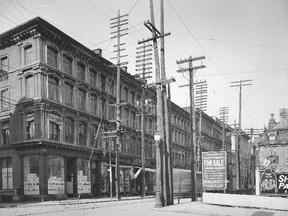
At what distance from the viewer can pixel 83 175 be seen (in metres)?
32.1

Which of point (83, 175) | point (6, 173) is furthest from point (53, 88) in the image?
point (83, 175)

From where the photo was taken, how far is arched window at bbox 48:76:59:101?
28516mm

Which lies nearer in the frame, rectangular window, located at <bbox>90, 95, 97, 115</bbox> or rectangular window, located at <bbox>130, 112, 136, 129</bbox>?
rectangular window, located at <bbox>90, 95, 97, 115</bbox>

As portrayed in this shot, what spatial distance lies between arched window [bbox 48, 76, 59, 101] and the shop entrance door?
5.95 metres

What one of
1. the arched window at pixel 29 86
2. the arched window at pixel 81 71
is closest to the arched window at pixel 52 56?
the arched window at pixel 29 86

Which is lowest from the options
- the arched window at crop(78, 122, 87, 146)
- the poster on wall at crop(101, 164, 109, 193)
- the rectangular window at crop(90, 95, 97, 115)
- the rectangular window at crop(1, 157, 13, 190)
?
the poster on wall at crop(101, 164, 109, 193)

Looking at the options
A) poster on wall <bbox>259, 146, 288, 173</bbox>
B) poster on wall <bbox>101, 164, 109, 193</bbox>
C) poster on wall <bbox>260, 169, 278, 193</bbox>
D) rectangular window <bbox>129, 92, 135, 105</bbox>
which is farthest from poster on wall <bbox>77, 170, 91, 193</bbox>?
poster on wall <bbox>259, 146, 288, 173</bbox>

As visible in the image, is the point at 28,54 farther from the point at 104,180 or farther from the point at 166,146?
the point at 166,146

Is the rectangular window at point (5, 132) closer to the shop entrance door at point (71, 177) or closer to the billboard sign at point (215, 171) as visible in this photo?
the shop entrance door at point (71, 177)

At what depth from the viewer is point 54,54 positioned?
1166 inches

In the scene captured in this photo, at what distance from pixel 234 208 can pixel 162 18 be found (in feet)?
36.5

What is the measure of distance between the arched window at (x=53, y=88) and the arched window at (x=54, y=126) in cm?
155

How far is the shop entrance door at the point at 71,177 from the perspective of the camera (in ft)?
99.6

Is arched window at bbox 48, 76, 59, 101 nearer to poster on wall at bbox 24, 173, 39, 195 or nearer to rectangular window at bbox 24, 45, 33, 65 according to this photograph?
rectangular window at bbox 24, 45, 33, 65
